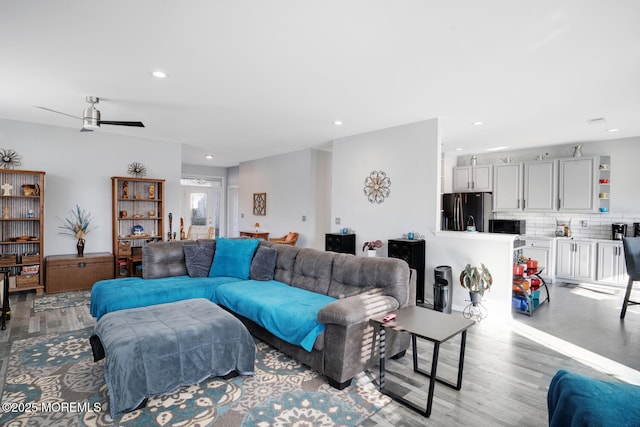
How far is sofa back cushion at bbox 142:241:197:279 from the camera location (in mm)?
4223

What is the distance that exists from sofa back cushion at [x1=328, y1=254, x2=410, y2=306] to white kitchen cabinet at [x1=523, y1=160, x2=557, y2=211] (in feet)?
16.9

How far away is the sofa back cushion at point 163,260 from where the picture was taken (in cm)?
422

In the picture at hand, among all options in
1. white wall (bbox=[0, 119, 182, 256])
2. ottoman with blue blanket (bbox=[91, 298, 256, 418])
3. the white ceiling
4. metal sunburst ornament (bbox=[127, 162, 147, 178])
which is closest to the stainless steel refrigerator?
Result: the white ceiling

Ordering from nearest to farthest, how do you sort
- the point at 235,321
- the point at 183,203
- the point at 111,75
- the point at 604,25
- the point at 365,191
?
the point at 604,25, the point at 235,321, the point at 111,75, the point at 365,191, the point at 183,203

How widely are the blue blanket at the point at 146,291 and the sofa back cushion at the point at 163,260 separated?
0.46 feet

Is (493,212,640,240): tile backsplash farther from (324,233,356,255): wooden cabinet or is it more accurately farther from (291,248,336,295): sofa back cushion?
(291,248,336,295): sofa back cushion

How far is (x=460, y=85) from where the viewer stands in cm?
361

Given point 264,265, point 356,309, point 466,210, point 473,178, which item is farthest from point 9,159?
point 473,178

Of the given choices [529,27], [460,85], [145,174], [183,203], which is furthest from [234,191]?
[529,27]

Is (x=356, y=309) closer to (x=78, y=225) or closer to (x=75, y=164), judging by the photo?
(x=78, y=225)

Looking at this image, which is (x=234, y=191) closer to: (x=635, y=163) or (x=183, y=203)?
(x=183, y=203)

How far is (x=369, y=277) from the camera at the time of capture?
10.5 ft

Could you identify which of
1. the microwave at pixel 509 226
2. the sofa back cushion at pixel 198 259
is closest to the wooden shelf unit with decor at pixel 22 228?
the sofa back cushion at pixel 198 259

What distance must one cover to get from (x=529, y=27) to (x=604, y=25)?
52 cm
